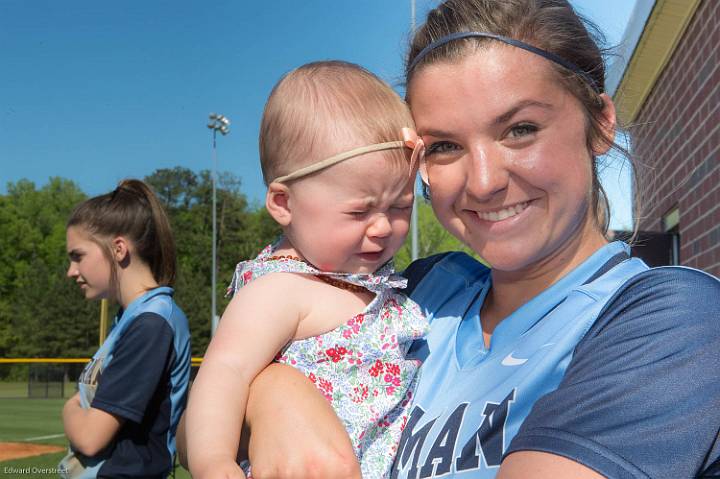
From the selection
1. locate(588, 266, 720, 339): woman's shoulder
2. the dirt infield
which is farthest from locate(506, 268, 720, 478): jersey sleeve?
the dirt infield

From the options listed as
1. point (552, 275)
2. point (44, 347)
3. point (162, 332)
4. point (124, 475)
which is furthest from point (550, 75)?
point (44, 347)

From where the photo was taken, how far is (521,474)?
1.23 meters

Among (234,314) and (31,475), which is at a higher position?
(234,314)

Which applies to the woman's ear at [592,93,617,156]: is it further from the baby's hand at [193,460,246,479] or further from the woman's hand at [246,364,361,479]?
the baby's hand at [193,460,246,479]

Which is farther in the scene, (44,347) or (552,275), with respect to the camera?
(44,347)

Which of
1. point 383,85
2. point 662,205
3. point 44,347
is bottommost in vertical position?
point 44,347

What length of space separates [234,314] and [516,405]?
0.77 metres

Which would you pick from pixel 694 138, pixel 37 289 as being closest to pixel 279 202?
pixel 694 138

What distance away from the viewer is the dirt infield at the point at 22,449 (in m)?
12.6

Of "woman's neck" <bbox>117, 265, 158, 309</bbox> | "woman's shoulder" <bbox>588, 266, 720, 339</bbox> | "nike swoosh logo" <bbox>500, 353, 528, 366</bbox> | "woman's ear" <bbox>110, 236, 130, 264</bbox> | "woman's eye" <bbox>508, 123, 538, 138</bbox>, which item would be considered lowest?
"woman's neck" <bbox>117, 265, 158, 309</bbox>

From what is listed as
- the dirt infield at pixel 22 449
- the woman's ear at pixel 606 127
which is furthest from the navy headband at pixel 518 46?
the dirt infield at pixel 22 449

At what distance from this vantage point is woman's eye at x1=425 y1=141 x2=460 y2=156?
6.10 ft

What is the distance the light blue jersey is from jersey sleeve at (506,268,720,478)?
128 mm

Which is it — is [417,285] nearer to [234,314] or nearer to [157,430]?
[234,314]
